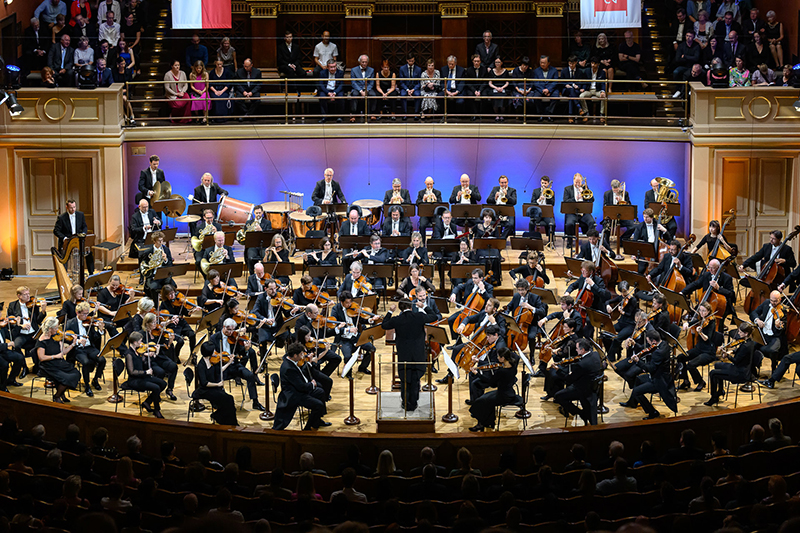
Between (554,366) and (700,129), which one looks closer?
(554,366)

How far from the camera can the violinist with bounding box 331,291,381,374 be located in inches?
435

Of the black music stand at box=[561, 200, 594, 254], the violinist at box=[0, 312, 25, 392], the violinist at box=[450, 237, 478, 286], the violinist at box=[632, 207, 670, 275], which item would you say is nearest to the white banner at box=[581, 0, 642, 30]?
the black music stand at box=[561, 200, 594, 254]

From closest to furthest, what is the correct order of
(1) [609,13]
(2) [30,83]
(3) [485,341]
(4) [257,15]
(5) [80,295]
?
1. (3) [485,341]
2. (5) [80,295]
3. (1) [609,13]
4. (2) [30,83]
5. (4) [257,15]

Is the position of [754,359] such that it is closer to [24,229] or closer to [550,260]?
[550,260]

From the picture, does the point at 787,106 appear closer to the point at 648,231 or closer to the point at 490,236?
the point at 648,231

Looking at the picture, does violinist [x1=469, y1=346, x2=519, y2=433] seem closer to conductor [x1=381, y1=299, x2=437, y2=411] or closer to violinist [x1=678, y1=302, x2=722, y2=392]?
conductor [x1=381, y1=299, x2=437, y2=411]

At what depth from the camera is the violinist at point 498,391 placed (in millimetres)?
9805

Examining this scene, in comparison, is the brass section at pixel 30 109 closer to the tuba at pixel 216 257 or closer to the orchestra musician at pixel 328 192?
the tuba at pixel 216 257

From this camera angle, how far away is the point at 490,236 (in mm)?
13641

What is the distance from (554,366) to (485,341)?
0.77 m

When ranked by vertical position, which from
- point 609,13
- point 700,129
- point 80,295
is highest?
point 609,13

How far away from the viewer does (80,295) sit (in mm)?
11227

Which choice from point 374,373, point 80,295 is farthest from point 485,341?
point 80,295

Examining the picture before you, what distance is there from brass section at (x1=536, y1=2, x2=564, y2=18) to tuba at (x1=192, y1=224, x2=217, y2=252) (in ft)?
25.2
